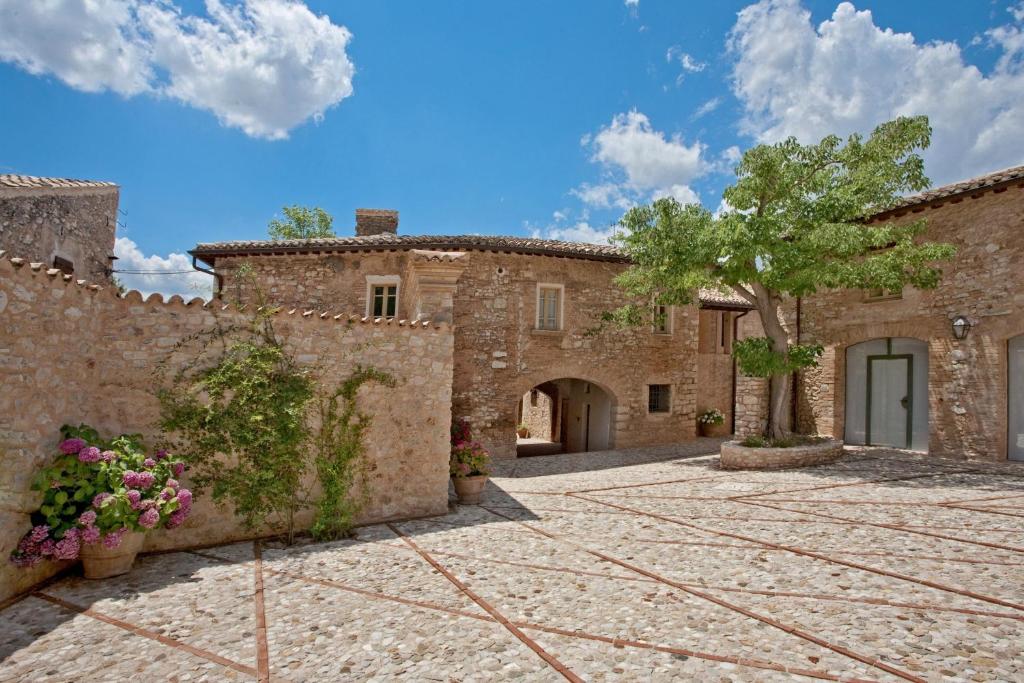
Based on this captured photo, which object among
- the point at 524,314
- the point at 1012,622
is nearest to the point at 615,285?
the point at 524,314

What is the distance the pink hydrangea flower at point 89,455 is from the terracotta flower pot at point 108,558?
2.21 feet

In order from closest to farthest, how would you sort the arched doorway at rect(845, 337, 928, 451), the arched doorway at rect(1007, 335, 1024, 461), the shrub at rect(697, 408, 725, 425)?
the arched doorway at rect(1007, 335, 1024, 461)
the arched doorway at rect(845, 337, 928, 451)
the shrub at rect(697, 408, 725, 425)

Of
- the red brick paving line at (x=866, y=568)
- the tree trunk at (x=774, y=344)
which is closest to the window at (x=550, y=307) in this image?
the tree trunk at (x=774, y=344)

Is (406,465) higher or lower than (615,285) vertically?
lower

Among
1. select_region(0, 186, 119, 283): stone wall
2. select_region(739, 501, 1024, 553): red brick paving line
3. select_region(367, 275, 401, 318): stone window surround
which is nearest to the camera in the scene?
select_region(739, 501, 1024, 553): red brick paving line

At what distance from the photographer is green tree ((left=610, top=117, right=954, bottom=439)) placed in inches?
412

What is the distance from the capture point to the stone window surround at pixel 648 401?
50.7ft

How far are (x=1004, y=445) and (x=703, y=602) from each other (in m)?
10.2

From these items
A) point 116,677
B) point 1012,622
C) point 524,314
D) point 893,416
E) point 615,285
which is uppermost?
point 615,285

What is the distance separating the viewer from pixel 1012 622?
3807 mm

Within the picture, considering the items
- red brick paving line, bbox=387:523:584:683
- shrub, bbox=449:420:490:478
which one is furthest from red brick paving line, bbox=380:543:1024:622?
shrub, bbox=449:420:490:478

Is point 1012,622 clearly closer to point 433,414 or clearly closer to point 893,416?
point 433,414

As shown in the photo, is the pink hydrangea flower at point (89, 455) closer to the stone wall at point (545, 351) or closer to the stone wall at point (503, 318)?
the stone wall at point (503, 318)

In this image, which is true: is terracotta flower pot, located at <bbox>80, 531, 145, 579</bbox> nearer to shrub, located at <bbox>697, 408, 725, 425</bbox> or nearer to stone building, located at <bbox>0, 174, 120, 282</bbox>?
stone building, located at <bbox>0, 174, 120, 282</bbox>
